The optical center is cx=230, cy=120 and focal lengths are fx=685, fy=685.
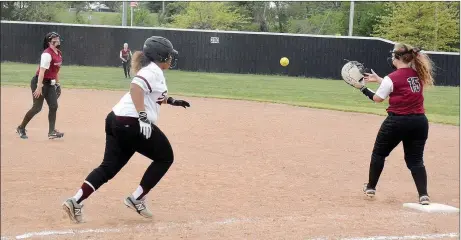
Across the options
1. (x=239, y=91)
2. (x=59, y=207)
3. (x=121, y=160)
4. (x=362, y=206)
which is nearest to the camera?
(x=121, y=160)

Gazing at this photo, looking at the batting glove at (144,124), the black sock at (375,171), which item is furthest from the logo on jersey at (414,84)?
the batting glove at (144,124)

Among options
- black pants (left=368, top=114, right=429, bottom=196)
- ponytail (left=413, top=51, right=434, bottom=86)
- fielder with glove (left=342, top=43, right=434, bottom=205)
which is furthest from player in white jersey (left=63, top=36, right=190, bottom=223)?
ponytail (left=413, top=51, right=434, bottom=86)

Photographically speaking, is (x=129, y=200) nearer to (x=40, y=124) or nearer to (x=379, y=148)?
(x=379, y=148)

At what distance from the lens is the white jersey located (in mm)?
6240

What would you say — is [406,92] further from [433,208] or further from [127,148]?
[127,148]

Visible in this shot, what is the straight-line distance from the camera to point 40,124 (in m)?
14.0

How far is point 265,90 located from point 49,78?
15055 millimetres

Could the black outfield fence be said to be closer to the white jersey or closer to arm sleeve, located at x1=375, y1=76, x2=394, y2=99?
arm sleeve, located at x1=375, y1=76, x2=394, y2=99

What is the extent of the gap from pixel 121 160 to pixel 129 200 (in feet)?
1.42

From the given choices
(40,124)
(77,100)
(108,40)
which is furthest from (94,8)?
(40,124)

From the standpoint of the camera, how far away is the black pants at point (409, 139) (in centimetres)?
768

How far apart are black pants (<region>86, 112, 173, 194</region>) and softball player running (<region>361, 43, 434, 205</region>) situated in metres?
2.61

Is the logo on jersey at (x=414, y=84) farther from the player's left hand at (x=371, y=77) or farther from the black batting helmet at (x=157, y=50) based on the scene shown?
the black batting helmet at (x=157, y=50)

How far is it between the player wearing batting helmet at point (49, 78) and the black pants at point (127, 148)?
523 centimetres
